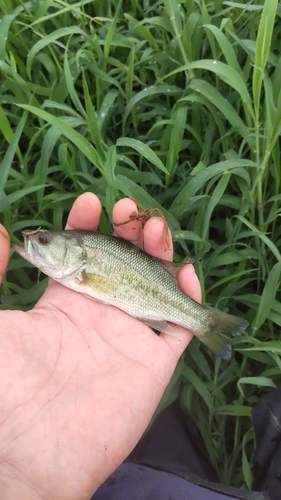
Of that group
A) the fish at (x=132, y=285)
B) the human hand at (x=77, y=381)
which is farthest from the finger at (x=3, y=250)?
the fish at (x=132, y=285)

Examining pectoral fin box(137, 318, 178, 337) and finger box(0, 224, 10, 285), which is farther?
pectoral fin box(137, 318, 178, 337)

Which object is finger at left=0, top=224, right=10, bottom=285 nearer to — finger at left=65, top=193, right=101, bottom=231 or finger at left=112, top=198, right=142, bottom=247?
finger at left=65, top=193, right=101, bottom=231

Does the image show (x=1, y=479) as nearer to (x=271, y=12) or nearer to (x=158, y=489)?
(x=158, y=489)

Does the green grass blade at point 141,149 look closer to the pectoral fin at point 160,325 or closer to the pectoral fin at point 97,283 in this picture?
the pectoral fin at point 97,283

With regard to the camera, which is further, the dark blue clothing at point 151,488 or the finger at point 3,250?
the dark blue clothing at point 151,488

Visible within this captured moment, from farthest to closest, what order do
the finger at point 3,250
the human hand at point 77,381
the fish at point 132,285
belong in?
the fish at point 132,285 < the finger at point 3,250 < the human hand at point 77,381

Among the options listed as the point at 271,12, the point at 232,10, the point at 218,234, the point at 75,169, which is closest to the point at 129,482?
the point at 218,234

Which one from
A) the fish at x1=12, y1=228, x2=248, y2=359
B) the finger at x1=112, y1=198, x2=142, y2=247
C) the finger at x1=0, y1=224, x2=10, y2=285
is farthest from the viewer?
the fish at x1=12, y1=228, x2=248, y2=359

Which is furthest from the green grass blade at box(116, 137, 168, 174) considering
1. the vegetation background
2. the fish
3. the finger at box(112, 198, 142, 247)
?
the fish
